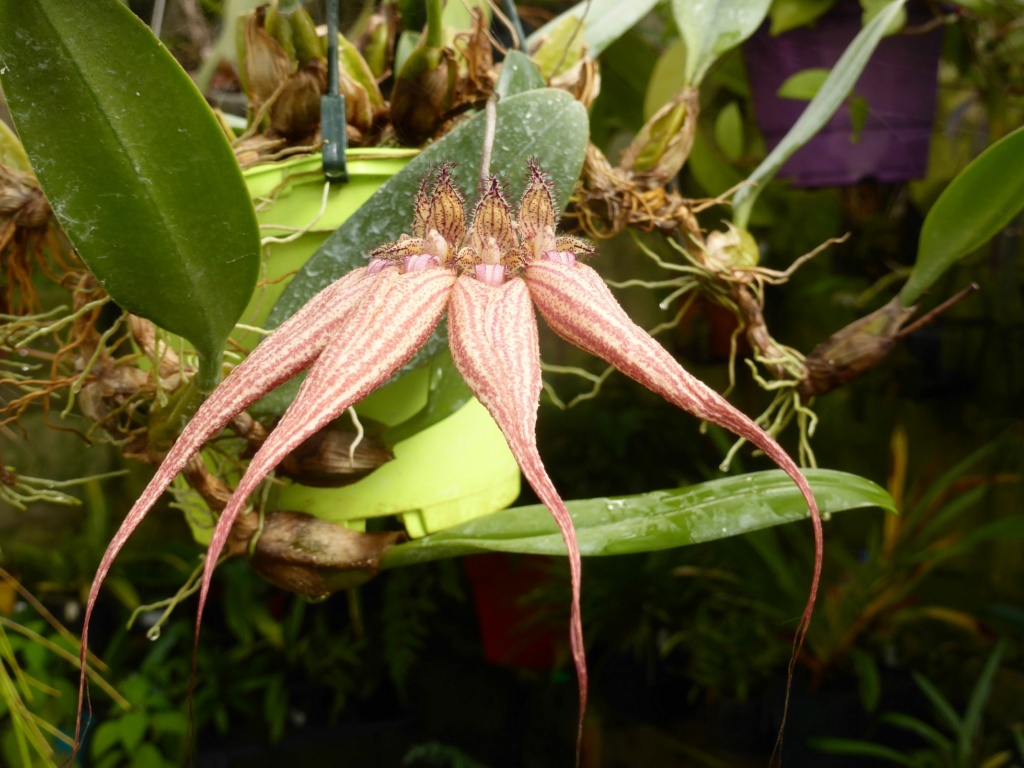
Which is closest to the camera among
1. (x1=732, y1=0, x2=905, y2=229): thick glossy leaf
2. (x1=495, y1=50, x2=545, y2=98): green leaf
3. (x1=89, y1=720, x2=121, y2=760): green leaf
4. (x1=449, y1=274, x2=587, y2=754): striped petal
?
(x1=449, y1=274, x2=587, y2=754): striped petal

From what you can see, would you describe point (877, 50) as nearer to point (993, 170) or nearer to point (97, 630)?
point (993, 170)

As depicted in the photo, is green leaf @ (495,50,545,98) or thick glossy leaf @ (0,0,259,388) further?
green leaf @ (495,50,545,98)

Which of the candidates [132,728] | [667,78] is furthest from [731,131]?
[132,728]

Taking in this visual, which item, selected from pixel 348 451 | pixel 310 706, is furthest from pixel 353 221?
pixel 310 706

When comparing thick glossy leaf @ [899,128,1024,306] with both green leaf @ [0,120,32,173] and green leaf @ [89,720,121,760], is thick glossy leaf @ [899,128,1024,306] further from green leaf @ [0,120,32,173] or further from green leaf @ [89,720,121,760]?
green leaf @ [89,720,121,760]

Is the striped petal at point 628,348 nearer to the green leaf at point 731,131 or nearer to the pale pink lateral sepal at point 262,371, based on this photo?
the pale pink lateral sepal at point 262,371

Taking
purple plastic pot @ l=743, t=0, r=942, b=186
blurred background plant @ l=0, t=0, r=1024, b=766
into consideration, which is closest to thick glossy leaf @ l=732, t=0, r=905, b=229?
blurred background plant @ l=0, t=0, r=1024, b=766

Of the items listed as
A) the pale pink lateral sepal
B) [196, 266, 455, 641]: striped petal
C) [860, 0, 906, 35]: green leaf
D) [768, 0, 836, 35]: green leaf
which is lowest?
the pale pink lateral sepal
